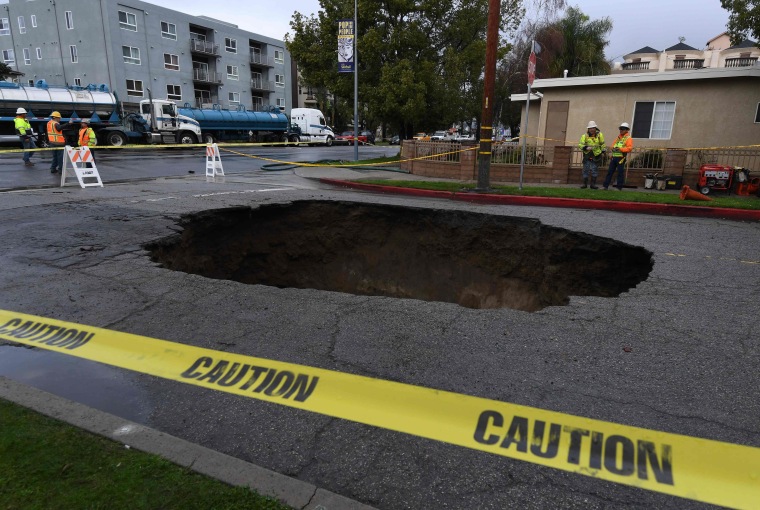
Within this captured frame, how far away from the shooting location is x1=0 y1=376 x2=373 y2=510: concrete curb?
220cm

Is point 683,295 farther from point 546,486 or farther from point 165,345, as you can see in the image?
point 165,345

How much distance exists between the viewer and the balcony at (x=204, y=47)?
4700cm

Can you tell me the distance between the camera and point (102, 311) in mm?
4516

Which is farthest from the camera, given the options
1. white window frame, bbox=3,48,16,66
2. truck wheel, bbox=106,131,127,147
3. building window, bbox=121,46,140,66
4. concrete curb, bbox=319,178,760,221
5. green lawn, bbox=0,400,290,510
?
white window frame, bbox=3,48,16,66

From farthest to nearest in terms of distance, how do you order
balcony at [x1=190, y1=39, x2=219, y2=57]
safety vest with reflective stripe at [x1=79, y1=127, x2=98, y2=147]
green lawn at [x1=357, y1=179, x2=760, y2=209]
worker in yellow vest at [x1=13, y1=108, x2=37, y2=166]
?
balcony at [x1=190, y1=39, x2=219, y2=57] < worker in yellow vest at [x1=13, y1=108, x2=37, y2=166] < safety vest with reflective stripe at [x1=79, y1=127, x2=98, y2=147] < green lawn at [x1=357, y1=179, x2=760, y2=209]

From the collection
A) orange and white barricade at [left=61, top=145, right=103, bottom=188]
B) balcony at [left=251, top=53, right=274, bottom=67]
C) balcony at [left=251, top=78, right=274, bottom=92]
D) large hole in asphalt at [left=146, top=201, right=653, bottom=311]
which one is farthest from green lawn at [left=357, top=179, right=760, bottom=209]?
balcony at [left=251, top=53, right=274, bottom=67]

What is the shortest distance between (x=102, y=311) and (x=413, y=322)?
9.59ft

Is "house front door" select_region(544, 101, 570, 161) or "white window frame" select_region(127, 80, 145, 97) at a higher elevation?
"white window frame" select_region(127, 80, 145, 97)

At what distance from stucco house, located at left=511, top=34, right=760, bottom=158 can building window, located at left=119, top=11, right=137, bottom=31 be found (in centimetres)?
3706

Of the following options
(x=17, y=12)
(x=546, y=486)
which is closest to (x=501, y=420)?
(x=546, y=486)

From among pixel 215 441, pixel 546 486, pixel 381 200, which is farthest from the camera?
pixel 381 200

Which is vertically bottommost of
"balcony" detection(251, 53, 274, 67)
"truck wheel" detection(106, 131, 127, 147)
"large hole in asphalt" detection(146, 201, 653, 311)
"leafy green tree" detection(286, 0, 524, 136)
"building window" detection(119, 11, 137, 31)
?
"large hole in asphalt" detection(146, 201, 653, 311)

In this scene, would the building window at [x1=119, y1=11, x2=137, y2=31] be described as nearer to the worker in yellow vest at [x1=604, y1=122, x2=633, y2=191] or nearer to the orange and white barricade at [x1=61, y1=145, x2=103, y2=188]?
the orange and white barricade at [x1=61, y1=145, x2=103, y2=188]

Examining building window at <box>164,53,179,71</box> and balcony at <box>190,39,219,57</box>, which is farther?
balcony at <box>190,39,219,57</box>
